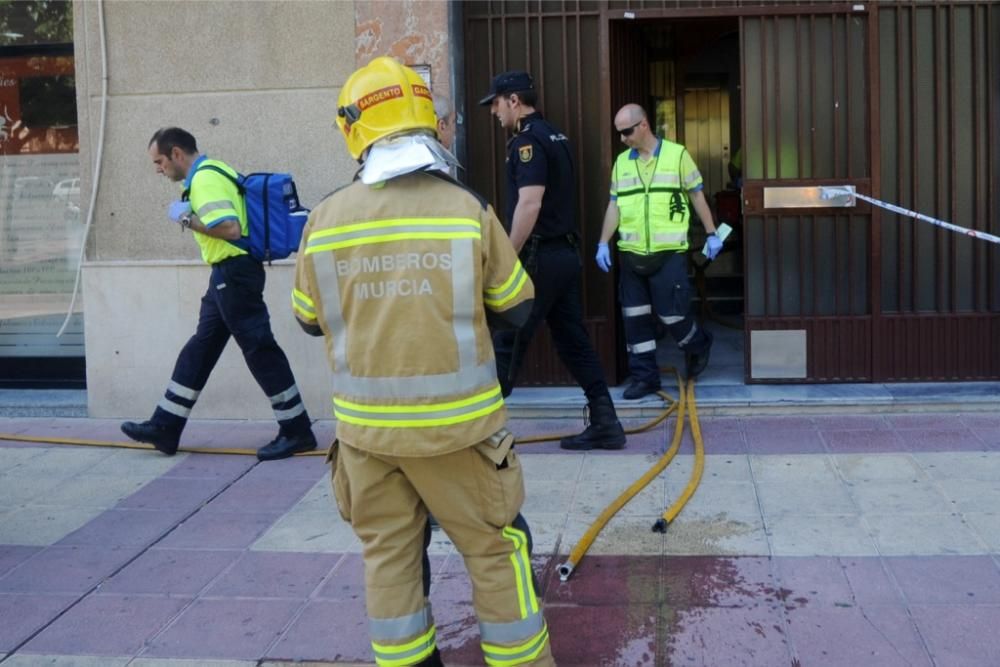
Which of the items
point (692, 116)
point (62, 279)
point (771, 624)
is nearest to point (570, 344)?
point (771, 624)

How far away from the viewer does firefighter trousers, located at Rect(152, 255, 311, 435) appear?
6.90 metres

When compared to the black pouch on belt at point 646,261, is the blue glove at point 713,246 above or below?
above

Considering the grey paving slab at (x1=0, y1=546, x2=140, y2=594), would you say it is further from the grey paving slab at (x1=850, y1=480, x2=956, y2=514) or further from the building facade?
the grey paving slab at (x1=850, y1=480, x2=956, y2=514)

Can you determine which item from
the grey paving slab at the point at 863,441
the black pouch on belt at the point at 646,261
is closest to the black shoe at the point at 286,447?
the black pouch on belt at the point at 646,261

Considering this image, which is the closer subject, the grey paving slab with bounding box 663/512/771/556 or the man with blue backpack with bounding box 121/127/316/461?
the grey paving slab with bounding box 663/512/771/556

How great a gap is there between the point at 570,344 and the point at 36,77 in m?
4.39

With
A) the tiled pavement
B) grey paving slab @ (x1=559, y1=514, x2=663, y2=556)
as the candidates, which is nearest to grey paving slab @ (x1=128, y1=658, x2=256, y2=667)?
the tiled pavement

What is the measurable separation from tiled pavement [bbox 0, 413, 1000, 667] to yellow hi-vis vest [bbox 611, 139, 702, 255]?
46.1 inches

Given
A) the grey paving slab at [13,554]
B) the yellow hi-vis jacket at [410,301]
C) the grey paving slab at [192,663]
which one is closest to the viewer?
the yellow hi-vis jacket at [410,301]

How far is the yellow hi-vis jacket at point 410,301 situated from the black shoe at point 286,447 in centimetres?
348

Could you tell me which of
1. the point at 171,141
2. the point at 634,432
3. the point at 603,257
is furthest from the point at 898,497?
the point at 171,141

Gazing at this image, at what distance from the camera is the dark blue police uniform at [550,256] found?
652 cm

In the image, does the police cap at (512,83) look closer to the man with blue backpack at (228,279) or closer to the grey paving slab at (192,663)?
the man with blue backpack at (228,279)

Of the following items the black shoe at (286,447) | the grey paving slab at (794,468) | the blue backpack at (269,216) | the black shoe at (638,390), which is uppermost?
the blue backpack at (269,216)
